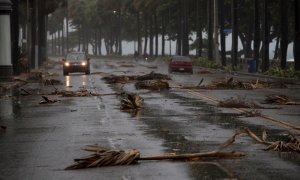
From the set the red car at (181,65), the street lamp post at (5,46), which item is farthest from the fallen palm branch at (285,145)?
the red car at (181,65)

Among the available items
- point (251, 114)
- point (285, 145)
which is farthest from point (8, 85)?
point (285, 145)

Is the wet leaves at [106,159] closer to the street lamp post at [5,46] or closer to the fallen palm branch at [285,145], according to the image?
the fallen palm branch at [285,145]

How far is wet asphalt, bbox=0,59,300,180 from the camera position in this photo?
10703mm

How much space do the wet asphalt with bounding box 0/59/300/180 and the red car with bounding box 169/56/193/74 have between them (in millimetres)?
32814

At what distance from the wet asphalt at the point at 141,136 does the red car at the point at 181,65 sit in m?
32.8

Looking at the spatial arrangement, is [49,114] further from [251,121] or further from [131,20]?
[131,20]

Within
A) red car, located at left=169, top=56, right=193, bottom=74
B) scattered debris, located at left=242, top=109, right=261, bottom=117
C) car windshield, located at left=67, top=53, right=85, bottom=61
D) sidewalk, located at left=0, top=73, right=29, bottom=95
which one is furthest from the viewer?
red car, located at left=169, top=56, right=193, bottom=74

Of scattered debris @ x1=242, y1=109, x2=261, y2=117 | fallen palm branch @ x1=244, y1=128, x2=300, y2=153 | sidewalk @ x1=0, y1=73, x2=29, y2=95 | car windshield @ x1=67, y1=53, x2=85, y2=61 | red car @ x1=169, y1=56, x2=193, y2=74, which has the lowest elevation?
sidewalk @ x1=0, y1=73, x2=29, y2=95

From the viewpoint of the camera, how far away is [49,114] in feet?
70.5

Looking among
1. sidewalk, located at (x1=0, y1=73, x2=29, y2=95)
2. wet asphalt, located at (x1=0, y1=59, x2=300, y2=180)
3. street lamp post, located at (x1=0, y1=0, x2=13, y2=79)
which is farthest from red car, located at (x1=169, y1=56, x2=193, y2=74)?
wet asphalt, located at (x1=0, y1=59, x2=300, y2=180)

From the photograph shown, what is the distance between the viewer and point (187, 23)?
307ft

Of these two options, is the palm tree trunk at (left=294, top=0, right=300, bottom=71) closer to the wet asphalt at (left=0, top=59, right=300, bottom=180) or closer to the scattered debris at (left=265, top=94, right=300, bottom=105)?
the wet asphalt at (left=0, top=59, right=300, bottom=180)

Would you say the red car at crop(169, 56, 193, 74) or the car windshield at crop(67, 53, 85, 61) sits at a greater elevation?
the car windshield at crop(67, 53, 85, 61)

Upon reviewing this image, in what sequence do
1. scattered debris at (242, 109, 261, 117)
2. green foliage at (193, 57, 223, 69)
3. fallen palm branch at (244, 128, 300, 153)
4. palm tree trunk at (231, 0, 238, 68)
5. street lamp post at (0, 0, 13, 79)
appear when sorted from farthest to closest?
green foliage at (193, 57, 223, 69)
palm tree trunk at (231, 0, 238, 68)
street lamp post at (0, 0, 13, 79)
scattered debris at (242, 109, 261, 117)
fallen palm branch at (244, 128, 300, 153)
